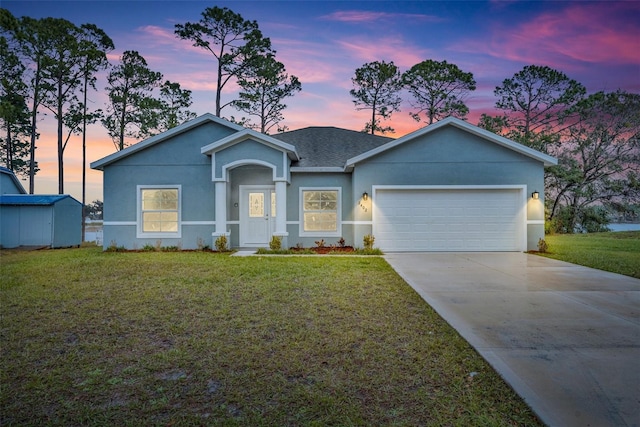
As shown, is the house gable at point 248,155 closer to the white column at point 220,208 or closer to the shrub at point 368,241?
the white column at point 220,208

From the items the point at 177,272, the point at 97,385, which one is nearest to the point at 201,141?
the point at 177,272

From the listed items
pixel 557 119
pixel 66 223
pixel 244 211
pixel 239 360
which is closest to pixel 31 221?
pixel 66 223

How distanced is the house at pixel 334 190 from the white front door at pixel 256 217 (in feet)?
0.17

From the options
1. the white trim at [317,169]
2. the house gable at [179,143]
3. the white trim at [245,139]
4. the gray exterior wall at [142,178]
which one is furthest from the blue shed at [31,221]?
the white trim at [317,169]

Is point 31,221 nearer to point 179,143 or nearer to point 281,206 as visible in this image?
point 179,143

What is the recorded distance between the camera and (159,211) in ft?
40.6

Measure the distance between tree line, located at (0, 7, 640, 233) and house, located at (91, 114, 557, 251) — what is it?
10.5 m

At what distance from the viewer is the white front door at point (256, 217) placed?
12664mm

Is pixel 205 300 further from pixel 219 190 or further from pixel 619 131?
Answer: pixel 619 131

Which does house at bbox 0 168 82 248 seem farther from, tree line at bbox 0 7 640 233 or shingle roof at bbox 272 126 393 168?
shingle roof at bbox 272 126 393 168

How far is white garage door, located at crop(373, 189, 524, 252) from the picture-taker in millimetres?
11578

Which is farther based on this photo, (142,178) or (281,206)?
(142,178)

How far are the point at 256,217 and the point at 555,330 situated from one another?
33.2 ft

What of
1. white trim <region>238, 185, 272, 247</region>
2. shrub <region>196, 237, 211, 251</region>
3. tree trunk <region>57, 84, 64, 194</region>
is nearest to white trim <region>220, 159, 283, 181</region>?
white trim <region>238, 185, 272, 247</region>
